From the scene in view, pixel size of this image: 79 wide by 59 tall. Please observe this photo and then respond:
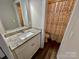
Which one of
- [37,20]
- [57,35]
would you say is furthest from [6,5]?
[57,35]

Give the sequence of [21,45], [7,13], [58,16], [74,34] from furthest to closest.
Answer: [58,16], [7,13], [21,45], [74,34]

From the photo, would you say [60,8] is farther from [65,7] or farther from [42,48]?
[42,48]

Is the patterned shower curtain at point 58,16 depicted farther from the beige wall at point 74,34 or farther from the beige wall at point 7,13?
the beige wall at point 7,13

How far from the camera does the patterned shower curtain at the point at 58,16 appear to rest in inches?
77.8

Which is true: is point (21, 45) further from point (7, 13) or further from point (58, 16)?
point (58, 16)

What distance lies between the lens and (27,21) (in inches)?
74.1

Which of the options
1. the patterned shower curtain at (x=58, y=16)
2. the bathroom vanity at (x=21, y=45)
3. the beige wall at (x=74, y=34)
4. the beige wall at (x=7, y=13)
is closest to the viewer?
the beige wall at (x=74, y=34)

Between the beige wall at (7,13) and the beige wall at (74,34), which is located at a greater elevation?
the beige wall at (7,13)

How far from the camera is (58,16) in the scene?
7.35 feet

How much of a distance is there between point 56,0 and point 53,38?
1.71m

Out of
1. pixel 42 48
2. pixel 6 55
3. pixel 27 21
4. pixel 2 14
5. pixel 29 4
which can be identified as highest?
pixel 29 4

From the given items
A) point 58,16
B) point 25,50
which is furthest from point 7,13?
point 58,16

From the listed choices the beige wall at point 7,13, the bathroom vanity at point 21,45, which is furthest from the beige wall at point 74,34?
the beige wall at point 7,13

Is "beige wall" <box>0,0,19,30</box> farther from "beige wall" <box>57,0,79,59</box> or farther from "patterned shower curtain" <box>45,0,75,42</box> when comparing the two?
"patterned shower curtain" <box>45,0,75,42</box>
